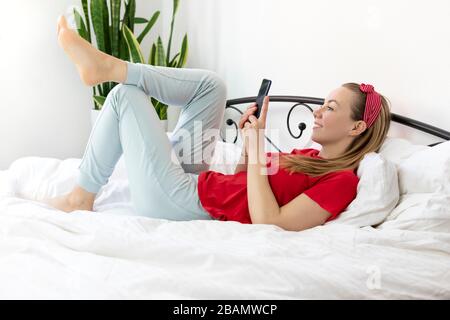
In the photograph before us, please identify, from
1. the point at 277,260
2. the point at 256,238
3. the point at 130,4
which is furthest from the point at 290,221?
the point at 130,4

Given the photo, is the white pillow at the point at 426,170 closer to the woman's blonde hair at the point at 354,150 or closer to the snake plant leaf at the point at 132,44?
the woman's blonde hair at the point at 354,150

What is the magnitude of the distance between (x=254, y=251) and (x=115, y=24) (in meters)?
1.99

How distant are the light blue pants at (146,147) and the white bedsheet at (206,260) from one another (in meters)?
0.15

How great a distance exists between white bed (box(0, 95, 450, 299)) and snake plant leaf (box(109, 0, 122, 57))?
145cm

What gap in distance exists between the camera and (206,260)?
1.13m

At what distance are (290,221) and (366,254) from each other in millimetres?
266

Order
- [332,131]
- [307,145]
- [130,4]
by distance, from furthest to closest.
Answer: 1. [130,4]
2. [307,145]
3. [332,131]

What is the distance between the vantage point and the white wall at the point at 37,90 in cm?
280

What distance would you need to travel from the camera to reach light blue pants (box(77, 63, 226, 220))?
1.58m

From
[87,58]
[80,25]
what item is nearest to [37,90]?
[80,25]

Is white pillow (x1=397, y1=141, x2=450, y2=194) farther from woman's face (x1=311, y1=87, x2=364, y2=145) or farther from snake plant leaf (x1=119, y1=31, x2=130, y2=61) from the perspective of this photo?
snake plant leaf (x1=119, y1=31, x2=130, y2=61)

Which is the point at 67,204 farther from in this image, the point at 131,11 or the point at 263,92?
the point at 131,11
